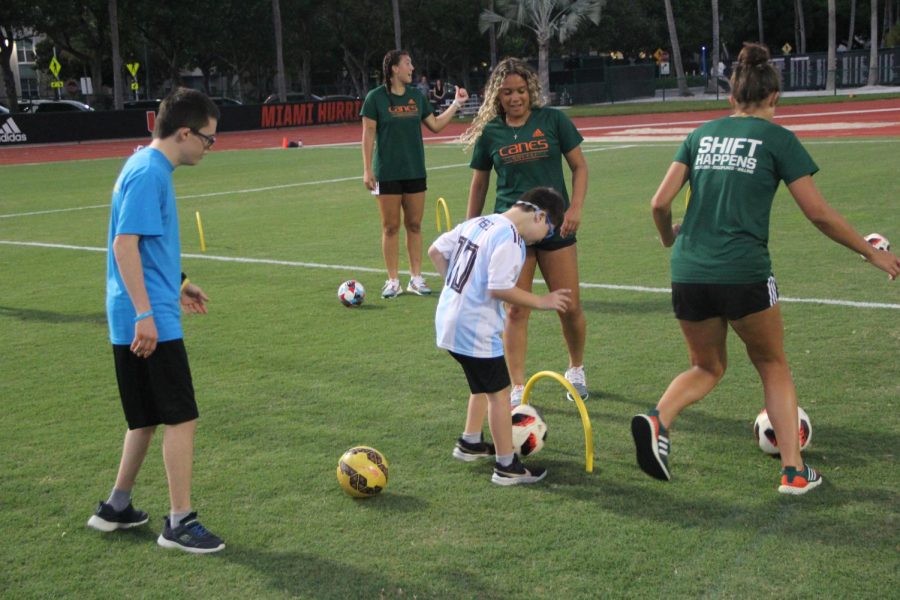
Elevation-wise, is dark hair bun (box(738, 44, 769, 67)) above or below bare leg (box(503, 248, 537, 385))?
above

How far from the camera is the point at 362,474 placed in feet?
17.5

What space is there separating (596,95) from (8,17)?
34.4m

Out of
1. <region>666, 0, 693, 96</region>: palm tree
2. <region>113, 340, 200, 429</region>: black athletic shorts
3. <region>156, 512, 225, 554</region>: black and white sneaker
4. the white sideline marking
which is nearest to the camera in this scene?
<region>113, 340, 200, 429</region>: black athletic shorts

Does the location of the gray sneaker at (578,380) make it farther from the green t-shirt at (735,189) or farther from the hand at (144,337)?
the hand at (144,337)

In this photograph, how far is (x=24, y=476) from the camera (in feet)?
19.5

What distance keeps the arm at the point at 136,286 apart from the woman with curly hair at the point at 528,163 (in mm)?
2706

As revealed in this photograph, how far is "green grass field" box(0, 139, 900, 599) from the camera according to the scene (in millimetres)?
4531

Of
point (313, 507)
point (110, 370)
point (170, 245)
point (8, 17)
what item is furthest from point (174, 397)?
point (8, 17)

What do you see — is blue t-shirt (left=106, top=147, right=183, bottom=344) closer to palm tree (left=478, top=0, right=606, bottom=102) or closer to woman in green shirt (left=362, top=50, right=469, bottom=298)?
woman in green shirt (left=362, top=50, right=469, bottom=298)

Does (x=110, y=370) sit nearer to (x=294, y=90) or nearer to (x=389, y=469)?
(x=389, y=469)

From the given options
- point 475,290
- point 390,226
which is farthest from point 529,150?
point 390,226

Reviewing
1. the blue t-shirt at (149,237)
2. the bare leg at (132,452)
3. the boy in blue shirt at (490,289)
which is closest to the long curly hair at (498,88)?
the boy in blue shirt at (490,289)

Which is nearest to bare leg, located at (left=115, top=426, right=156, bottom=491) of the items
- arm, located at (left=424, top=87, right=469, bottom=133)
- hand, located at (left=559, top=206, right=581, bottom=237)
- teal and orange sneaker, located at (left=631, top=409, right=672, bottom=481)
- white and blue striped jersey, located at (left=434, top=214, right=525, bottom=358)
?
white and blue striped jersey, located at (left=434, top=214, right=525, bottom=358)

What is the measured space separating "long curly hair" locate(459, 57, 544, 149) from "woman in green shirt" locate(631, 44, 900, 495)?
167 cm
